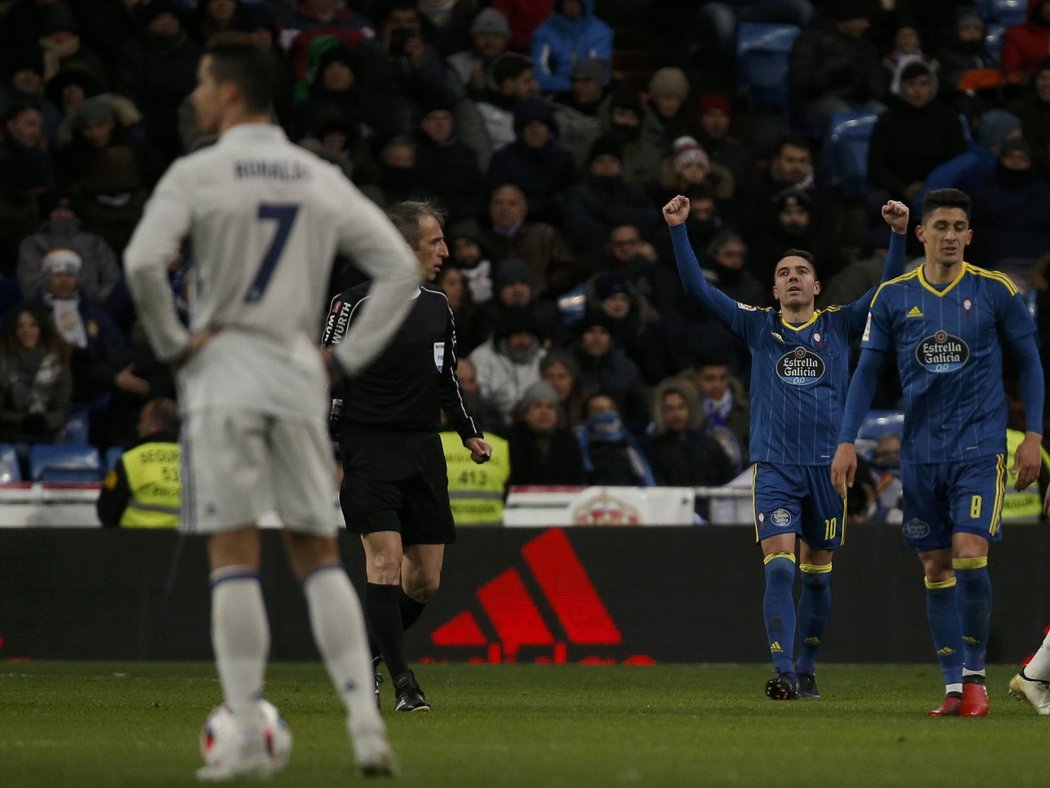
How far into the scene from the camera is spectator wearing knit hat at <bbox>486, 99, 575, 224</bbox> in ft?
61.4

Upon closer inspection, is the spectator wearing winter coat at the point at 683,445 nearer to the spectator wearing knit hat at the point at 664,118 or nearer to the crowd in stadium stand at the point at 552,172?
the crowd in stadium stand at the point at 552,172

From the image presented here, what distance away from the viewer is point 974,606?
9.49 m

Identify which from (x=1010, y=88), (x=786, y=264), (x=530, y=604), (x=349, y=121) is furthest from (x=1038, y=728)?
(x=1010, y=88)

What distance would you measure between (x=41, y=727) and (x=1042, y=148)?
44.9ft

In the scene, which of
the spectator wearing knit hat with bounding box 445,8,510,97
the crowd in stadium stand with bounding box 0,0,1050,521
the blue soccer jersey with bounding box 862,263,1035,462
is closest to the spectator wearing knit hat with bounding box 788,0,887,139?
the crowd in stadium stand with bounding box 0,0,1050,521

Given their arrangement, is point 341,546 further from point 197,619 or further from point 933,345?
point 933,345

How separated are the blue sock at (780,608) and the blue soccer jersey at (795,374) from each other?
1.87 ft

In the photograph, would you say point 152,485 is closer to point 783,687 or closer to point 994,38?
point 783,687

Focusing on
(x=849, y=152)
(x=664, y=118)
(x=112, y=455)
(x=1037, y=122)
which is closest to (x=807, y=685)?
(x=112, y=455)

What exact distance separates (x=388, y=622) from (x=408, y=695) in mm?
363

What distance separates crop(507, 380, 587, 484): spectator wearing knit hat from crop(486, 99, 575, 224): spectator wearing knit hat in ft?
11.5

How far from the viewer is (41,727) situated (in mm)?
8523

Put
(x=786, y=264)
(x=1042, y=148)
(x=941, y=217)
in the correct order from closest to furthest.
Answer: (x=941, y=217) < (x=786, y=264) < (x=1042, y=148)

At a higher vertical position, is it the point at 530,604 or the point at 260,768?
the point at 260,768
